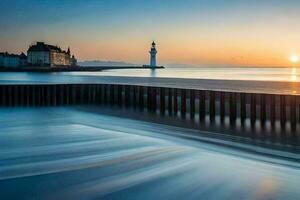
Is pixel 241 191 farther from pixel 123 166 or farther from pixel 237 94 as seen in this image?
pixel 237 94

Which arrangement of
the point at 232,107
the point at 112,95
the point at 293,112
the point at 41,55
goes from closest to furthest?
the point at 293,112 < the point at 232,107 < the point at 112,95 < the point at 41,55

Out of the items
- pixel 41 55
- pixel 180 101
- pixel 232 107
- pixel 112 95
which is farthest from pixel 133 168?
pixel 41 55

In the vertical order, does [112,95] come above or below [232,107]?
above

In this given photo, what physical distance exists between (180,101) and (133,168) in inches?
739

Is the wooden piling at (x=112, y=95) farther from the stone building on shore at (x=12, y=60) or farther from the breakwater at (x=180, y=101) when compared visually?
the stone building on shore at (x=12, y=60)

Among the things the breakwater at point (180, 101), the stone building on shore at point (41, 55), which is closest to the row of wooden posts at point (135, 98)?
the breakwater at point (180, 101)

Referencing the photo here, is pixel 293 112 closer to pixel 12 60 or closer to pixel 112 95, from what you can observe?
pixel 112 95

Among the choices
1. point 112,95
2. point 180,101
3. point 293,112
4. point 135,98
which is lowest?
point 293,112

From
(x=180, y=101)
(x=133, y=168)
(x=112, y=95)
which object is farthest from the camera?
(x=112, y=95)

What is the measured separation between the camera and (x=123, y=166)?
9234 mm

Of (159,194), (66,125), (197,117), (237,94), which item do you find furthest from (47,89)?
(159,194)

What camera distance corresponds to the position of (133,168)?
9016mm

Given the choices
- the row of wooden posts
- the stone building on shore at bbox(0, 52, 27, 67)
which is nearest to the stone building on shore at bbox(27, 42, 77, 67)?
the stone building on shore at bbox(0, 52, 27, 67)

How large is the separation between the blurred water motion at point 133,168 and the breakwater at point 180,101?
5.09 m
